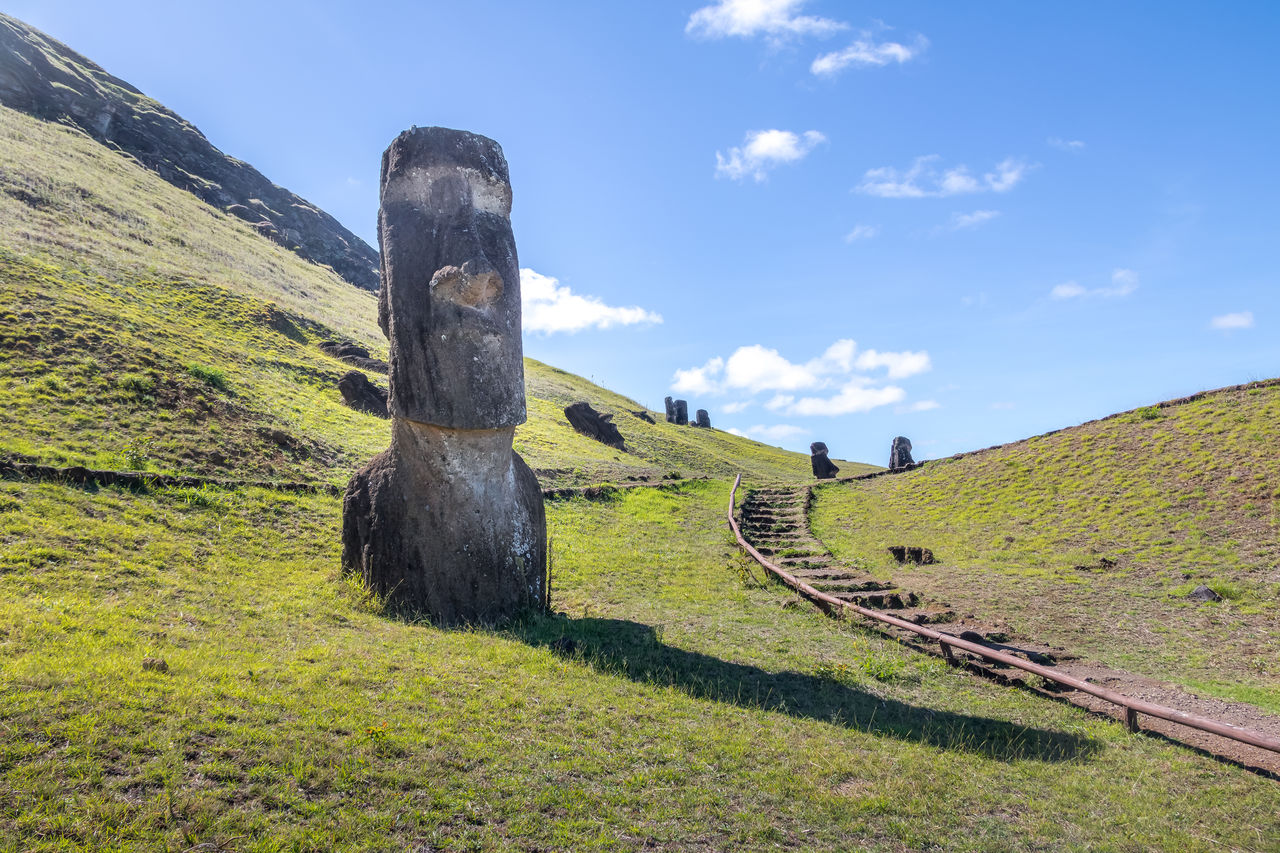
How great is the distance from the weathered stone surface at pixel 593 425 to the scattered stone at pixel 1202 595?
32146 mm

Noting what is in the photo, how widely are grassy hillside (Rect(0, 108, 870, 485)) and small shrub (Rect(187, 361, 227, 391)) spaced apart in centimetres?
5

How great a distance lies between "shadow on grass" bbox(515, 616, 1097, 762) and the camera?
25.6 ft

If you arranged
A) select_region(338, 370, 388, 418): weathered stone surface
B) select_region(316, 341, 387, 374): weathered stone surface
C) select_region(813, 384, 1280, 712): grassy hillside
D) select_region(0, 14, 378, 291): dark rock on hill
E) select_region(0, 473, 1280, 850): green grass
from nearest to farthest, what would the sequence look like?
select_region(0, 473, 1280, 850): green grass, select_region(813, 384, 1280, 712): grassy hillside, select_region(338, 370, 388, 418): weathered stone surface, select_region(316, 341, 387, 374): weathered stone surface, select_region(0, 14, 378, 291): dark rock on hill

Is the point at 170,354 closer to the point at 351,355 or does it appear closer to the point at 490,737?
the point at 351,355

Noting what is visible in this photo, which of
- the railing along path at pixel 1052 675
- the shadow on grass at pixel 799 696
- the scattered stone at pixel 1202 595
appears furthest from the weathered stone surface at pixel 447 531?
the scattered stone at pixel 1202 595

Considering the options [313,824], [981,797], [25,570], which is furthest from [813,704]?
[25,570]

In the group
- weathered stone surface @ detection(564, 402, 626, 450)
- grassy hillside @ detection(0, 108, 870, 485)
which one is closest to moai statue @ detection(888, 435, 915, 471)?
grassy hillside @ detection(0, 108, 870, 485)

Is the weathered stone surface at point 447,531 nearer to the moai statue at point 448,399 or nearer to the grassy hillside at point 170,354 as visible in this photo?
the moai statue at point 448,399

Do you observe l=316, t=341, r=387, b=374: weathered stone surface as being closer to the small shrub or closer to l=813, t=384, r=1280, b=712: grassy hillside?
the small shrub

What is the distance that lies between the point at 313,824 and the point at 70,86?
9892 centimetres

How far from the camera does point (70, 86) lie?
76.2m

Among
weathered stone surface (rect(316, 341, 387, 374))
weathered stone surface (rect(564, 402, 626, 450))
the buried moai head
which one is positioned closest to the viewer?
the buried moai head

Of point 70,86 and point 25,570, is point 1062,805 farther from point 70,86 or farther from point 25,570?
point 70,86

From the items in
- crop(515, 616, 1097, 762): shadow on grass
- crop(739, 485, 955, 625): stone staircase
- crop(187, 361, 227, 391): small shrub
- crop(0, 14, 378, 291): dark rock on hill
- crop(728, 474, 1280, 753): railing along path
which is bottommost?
crop(515, 616, 1097, 762): shadow on grass
